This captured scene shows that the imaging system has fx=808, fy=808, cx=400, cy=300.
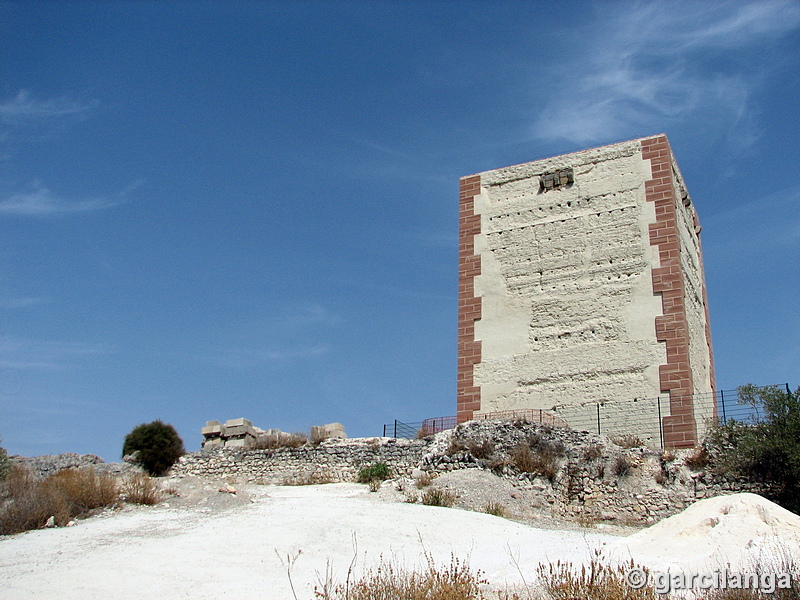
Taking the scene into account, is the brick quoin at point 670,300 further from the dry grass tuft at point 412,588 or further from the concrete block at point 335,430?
the dry grass tuft at point 412,588

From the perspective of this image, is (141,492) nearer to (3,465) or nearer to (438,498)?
(3,465)

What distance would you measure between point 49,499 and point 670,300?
1328cm

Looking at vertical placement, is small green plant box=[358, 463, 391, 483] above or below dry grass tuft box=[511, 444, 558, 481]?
below

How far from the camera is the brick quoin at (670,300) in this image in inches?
672

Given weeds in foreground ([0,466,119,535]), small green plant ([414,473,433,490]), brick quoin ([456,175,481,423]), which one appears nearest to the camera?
weeds in foreground ([0,466,119,535])

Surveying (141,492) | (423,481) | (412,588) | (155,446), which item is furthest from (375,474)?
(412,588)

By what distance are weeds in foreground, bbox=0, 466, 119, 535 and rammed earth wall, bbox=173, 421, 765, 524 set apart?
4.85 meters

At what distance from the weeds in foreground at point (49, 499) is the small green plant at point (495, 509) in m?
6.74

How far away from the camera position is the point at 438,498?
1470 centimetres

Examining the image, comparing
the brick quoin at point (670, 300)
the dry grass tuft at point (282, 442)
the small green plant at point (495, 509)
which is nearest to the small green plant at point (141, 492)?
the dry grass tuft at point (282, 442)

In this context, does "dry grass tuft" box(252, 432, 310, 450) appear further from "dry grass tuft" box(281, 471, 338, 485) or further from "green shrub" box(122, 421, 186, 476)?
"green shrub" box(122, 421, 186, 476)

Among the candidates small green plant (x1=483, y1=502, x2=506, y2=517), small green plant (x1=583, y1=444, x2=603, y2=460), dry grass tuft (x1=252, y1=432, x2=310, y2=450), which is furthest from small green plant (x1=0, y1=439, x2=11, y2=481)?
small green plant (x1=583, y1=444, x2=603, y2=460)

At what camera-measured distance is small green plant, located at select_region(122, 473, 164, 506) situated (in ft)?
49.3

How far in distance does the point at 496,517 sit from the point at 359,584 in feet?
19.7
